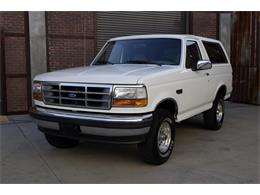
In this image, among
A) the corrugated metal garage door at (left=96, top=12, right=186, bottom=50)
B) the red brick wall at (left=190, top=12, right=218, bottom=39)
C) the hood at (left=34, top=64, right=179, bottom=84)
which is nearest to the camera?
the hood at (left=34, top=64, right=179, bottom=84)

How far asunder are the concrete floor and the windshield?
153 cm

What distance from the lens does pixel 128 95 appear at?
4.84m

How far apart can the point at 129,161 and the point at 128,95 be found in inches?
48.5

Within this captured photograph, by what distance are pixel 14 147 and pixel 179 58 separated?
10.8ft

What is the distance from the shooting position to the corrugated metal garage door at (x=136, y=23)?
35.7ft

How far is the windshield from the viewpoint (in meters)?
6.17

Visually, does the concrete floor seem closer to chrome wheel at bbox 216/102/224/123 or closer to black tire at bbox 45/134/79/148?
black tire at bbox 45/134/79/148

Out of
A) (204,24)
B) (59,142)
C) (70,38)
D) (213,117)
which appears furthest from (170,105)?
(204,24)

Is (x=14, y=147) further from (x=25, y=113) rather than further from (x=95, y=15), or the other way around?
(x=95, y=15)

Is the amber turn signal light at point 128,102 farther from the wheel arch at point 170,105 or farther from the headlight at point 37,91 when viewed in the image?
the headlight at point 37,91

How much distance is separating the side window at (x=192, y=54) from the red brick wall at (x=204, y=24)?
5775 mm

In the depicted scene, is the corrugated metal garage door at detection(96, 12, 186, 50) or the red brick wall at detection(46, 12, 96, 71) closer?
the red brick wall at detection(46, 12, 96, 71)

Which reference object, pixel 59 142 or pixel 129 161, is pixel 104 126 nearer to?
Result: pixel 129 161

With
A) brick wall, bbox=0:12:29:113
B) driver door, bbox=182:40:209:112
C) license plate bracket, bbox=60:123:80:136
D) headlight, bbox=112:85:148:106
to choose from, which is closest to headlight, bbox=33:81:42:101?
license plate bracket, bbox=60:123:80:136
